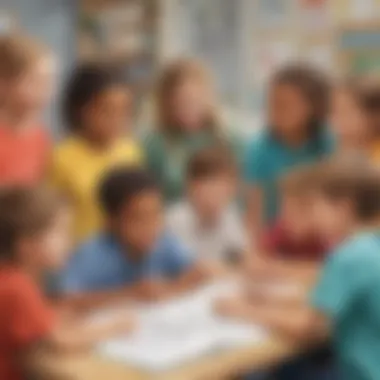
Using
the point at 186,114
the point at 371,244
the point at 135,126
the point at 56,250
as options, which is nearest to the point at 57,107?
the point at 135,126

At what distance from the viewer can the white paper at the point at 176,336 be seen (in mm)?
1843

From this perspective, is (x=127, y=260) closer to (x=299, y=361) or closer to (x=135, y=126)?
(x=299, y=361)

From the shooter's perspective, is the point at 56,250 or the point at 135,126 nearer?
the point at 56,250

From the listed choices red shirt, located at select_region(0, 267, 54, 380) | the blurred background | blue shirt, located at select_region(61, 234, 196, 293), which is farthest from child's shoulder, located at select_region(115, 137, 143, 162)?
the blurred background

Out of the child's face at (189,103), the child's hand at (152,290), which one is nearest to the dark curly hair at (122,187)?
the child's hand at (152,290)

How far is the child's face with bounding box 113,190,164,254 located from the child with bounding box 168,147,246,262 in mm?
299

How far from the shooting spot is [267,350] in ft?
6.44

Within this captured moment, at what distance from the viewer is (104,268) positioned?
231cm

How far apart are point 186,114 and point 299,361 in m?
0.82

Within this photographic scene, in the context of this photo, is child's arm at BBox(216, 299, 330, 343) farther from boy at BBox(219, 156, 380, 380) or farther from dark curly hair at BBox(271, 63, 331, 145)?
dark curly hair at BBox(271, 63, 331, 145)

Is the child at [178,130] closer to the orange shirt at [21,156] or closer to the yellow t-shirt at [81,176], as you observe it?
the yellow t-shirt at [81,176]

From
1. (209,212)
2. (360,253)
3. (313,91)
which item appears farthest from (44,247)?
(313,91)

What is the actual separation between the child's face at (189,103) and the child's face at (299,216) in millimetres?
381

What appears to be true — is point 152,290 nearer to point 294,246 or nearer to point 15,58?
point 294,246
